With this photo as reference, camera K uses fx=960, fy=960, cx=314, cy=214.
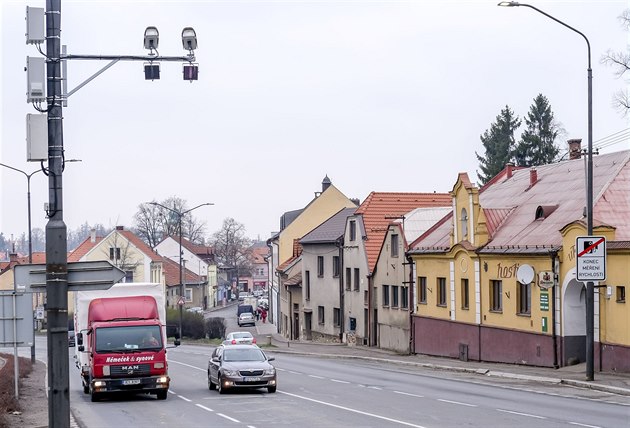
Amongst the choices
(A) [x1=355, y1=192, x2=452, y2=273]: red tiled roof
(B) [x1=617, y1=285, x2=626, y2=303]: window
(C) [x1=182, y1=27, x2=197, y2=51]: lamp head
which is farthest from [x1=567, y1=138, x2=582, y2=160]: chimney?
(C) [x1=182, y1=27, x2=197, y2=51]: lamp head

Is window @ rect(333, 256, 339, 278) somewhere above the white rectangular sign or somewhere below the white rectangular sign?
below

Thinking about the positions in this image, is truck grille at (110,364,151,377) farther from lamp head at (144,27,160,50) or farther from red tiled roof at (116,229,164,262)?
red tiled roof at (116,229,164,262)

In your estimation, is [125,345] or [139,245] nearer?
[125,345]

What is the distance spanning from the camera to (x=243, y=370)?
1117 inches

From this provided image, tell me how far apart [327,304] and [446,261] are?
21.9 metres

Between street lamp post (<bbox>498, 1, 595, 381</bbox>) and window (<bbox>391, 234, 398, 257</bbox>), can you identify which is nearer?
street lamp post (<bbox>498, 1, 595, 381</bbox>)

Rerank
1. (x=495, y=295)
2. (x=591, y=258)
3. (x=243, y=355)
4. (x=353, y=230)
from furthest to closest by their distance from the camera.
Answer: (x=353, y=230)
(x=495, y=295)
(x=243, y=355)
(x=591, y=258)

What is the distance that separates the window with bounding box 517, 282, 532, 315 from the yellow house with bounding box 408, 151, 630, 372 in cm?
4

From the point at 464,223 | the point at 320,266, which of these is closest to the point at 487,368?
the point at 464,223

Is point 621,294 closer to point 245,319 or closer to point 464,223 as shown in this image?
point 464,223

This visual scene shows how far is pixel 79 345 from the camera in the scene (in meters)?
28.8

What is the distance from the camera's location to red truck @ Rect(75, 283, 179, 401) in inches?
1052

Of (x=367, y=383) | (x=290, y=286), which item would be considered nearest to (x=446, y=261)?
(x=367, y=383)

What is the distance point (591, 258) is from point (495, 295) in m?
12.4
